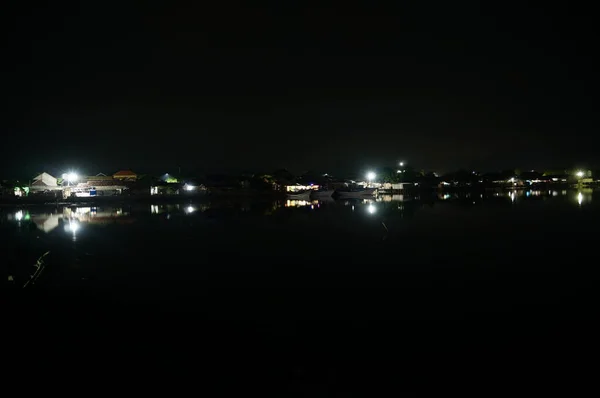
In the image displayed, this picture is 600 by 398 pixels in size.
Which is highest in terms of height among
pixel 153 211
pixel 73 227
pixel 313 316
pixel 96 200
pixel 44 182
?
pixel 44 182

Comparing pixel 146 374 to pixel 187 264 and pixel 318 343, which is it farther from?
pixel 187 264

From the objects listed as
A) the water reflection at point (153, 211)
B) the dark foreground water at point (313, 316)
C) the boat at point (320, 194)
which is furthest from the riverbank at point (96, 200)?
the dark foreground water at point (313, 316)

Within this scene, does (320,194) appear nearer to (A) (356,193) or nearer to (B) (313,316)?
(A) (356,193)

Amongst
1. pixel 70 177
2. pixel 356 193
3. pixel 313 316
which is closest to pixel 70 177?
pixel 70 177

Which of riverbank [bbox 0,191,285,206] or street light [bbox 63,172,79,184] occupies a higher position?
street light [bbox 63,172,79,184]

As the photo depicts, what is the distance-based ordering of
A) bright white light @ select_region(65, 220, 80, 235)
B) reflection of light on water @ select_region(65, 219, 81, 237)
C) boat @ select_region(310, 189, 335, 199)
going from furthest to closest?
boat @ select_region(310, 189, 335, 199)
bright white light @ select_region(65, 220, 80, 235)
reflection of light on water @ select_region(65, 219, 81, 237)

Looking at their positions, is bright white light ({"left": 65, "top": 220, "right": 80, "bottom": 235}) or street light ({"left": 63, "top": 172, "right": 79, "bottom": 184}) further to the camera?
street light ({"left": 63, "top": 172, "right": 79, "bottom": 184})

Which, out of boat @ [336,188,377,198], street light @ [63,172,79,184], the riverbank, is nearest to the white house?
street light @ [63,172,79,184]

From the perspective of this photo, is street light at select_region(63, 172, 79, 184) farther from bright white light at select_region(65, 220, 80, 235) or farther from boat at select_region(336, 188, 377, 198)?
bright white light at select_region(65, 220, 80, 235)

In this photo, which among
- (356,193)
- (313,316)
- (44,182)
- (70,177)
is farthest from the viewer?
(70,177)

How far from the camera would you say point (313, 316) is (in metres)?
6.46

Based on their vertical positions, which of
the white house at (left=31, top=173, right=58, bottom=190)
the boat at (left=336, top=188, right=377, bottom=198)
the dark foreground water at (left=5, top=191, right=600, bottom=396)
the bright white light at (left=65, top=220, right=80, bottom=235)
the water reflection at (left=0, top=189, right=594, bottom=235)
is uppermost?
the white house at (left=31, top=173, right=58, bottom=190)

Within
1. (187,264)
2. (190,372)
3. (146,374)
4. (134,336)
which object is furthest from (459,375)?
(187,264)

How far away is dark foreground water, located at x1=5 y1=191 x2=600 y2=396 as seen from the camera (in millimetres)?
4594
